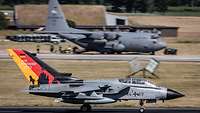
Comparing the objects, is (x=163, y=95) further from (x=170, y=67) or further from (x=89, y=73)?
(x=170, y=67)

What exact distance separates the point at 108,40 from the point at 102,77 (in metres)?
35.3

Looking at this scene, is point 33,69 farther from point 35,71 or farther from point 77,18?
point 77,18

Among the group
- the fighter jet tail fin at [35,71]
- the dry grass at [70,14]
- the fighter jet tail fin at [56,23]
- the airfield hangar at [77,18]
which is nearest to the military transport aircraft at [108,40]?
the fighter jet tail fin at [56,23]

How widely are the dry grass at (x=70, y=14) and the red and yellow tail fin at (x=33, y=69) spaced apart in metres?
110

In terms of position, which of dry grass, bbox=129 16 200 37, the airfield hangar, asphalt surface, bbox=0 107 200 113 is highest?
asphalt surface, bbox=0 107 200 113

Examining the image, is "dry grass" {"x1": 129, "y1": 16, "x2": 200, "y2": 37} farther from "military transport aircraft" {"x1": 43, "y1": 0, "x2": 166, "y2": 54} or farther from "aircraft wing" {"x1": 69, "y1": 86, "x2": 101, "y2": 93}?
"aircraft wing" {"x1": 69, "y1": 86, "x2": 101, "y2": 93}

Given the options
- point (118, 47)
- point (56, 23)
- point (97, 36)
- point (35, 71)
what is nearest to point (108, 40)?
point (97, 36)

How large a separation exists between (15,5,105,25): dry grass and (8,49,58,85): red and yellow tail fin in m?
110

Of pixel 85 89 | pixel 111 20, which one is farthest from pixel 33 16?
pixel 85 89

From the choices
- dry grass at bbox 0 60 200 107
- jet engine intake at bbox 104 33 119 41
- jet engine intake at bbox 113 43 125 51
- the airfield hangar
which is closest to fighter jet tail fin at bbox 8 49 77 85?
dry grass at bbox 0 60 200 107

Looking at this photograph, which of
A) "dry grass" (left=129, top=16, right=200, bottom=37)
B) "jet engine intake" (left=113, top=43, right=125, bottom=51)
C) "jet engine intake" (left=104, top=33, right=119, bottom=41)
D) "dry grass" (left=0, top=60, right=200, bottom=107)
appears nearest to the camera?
"dry grass" (left=0, top=60, right=200, bottom=107)

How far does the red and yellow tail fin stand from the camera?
119 feet

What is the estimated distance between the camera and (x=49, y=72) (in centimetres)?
3672

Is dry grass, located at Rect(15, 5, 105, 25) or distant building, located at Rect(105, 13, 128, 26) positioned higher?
dry grass, located at Rect(15, 5, 105, 25)
